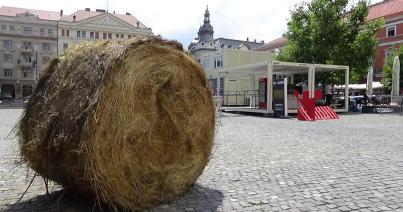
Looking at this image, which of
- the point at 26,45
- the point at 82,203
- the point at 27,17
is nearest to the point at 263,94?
the point at 82,203

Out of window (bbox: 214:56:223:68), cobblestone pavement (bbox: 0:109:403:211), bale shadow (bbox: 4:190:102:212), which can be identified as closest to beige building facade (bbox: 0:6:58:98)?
window (bbox: 214:56:223:68)

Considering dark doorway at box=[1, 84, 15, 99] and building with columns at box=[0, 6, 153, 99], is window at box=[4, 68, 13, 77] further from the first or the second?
dark doorway at box=[1, 84, 15, 99]

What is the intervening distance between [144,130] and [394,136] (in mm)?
9298

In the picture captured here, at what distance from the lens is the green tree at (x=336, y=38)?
28578mm

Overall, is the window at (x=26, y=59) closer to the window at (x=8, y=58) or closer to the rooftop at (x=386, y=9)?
the window at (x=8, y=58)

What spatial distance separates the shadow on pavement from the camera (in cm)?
440

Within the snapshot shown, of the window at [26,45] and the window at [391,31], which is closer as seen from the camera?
the window at [391,31]

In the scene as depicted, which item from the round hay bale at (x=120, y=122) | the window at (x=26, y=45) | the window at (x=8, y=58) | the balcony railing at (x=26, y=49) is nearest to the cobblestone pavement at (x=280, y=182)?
the round hay bale at (x=120, y=122)

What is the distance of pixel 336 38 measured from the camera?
28.8 meters

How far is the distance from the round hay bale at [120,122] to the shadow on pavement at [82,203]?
0.14 meters

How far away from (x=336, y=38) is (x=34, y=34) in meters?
65.9

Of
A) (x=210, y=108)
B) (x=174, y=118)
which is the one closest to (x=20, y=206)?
(x=174, y=118)

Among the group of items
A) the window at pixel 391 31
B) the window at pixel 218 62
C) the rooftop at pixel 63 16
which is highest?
the rooftop at pixel 63 16

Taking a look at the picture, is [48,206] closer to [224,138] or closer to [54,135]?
[54,135]
